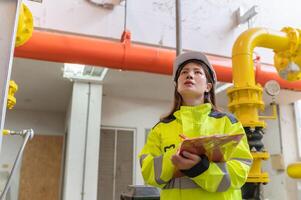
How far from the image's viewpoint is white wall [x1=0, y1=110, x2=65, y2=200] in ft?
18.5

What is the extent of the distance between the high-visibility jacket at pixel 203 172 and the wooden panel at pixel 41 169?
535 cm

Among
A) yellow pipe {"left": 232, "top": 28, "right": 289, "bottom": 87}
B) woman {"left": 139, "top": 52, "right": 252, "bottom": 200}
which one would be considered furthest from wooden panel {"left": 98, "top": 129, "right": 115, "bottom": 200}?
woman {"left": 139, "top": 52, "right": 252, "bottom": 200}

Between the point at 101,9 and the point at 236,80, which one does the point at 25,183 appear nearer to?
the point at 101,9

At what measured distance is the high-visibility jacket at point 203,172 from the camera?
3.03 ft

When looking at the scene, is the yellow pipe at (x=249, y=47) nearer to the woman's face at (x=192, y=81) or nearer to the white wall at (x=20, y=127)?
the woman's face at (x=192, y=81)

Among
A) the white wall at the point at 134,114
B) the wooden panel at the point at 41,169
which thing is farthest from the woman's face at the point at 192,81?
the wooden panel at the point at 41,169

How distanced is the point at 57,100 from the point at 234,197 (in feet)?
15.8

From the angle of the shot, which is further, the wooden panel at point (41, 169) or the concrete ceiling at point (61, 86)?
the wooden panel at point (41, 169)

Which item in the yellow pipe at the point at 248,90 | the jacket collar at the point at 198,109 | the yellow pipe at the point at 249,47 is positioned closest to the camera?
the jacket collar at the point at 198,109

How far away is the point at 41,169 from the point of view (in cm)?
592

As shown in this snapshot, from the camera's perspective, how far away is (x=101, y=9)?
3287mm

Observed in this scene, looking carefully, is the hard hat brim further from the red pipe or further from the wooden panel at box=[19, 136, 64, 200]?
the wooden panel at box=[19, 136, 64, 200]

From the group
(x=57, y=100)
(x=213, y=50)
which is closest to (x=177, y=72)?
(x=213, y=50)

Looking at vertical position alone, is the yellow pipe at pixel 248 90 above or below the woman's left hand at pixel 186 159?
above
